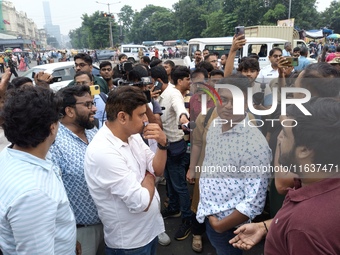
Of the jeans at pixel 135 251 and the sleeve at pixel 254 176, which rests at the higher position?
the sleeve at pixel 254 176

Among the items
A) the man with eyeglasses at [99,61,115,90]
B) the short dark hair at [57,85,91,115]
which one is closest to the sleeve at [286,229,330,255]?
the short dark hair at [57,85,91,115]

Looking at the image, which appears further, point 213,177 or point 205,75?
point 205,75

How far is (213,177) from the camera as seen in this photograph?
1755 mm

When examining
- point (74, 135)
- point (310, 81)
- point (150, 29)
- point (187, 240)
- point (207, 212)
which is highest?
point (150, 29)

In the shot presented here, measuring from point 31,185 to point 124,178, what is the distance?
1.58 ft

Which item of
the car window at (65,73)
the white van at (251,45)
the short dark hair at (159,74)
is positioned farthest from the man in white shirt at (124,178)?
the white van at (251,45)

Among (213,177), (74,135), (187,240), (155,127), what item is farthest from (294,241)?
(187,240)

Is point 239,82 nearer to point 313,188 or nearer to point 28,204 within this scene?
point 313,188

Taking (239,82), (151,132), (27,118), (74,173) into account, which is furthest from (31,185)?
(239,82)

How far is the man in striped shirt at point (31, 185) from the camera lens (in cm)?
113

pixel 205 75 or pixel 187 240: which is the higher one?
pixel 205 75

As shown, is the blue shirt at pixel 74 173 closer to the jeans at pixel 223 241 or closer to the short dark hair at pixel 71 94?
the short dark hair at pixel 71 94

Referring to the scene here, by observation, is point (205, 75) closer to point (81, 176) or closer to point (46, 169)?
point (81, 176)

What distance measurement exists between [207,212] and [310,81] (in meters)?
1.35
